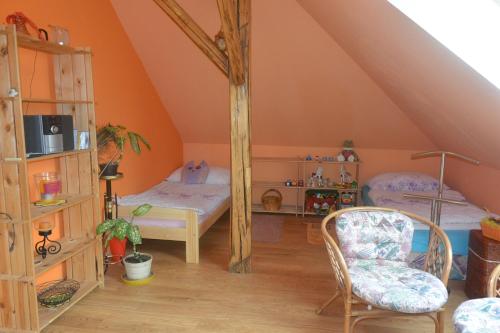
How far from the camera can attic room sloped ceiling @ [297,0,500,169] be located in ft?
6.63

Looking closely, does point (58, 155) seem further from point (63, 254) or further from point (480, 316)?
point (480, 316)

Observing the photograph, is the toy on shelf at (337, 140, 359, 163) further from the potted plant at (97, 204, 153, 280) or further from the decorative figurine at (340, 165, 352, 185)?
the potted plant at (97, 204, 153, 280)

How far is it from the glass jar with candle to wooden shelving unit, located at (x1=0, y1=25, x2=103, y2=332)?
0.36ft

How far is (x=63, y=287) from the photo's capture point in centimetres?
287

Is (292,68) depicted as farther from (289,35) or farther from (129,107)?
(129,107)

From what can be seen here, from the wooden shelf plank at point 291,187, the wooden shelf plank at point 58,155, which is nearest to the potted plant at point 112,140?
the wooden shelf plank at point 58,155

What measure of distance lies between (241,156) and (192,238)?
36.7 inches

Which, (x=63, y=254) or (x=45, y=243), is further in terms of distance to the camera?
(x=45, y=243)

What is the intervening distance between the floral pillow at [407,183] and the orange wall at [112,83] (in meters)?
2.83

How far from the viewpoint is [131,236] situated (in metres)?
2.95

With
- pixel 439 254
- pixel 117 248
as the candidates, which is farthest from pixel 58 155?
pixel 439 254

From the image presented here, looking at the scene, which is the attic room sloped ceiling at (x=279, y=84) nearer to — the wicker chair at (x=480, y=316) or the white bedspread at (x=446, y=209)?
the white bedspread at (x=446, y=209)

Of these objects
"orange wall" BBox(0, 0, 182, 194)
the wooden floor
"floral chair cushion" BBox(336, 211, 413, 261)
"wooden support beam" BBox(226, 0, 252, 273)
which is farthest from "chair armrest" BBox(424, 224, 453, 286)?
"orange wall" BBox(0, 0, 182, 194)

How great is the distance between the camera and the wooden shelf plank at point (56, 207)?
2395mm
